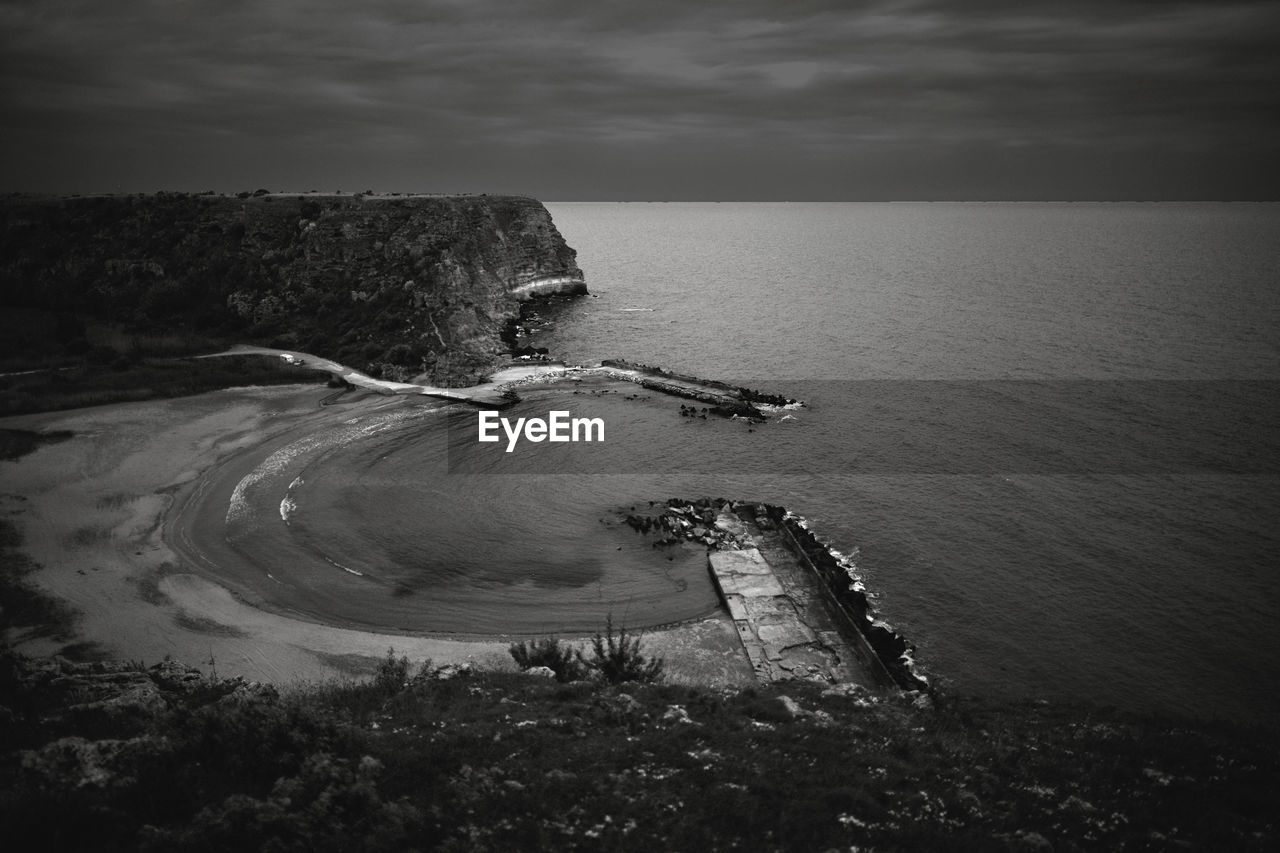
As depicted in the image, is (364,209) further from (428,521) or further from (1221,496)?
(1221,496)

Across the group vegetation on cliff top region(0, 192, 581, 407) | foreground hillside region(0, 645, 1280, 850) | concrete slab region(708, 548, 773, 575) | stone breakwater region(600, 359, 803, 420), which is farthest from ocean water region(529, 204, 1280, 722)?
vegetation on cliff top region(0, 192, 581, 407)

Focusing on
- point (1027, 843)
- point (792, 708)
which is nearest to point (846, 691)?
point (792, 708)

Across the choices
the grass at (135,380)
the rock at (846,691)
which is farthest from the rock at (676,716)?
the grass at (135,380)

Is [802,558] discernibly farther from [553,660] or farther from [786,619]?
[553,660]

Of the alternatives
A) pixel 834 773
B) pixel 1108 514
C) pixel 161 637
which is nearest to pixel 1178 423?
pixel 1108 514

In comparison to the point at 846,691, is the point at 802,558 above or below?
above
